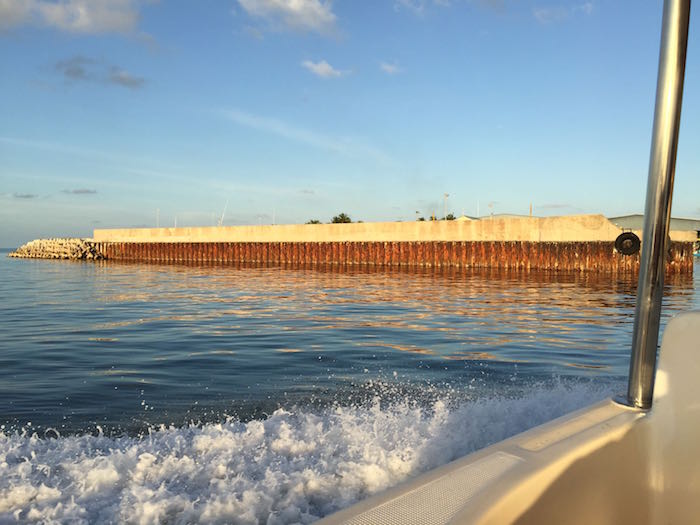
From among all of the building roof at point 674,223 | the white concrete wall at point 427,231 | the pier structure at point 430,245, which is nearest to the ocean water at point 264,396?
the pier structure at point 430,245

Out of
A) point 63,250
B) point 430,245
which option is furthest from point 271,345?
point 63,250

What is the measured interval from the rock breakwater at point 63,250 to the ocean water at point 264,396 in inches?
1697

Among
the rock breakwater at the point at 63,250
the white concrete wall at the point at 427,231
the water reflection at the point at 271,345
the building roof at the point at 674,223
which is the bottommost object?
the water reflection at the point at 271,345

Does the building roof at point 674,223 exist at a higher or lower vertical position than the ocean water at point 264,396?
higher

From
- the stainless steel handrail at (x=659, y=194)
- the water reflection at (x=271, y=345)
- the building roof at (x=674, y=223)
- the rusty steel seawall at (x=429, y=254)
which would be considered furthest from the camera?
the building roof at (x=674, y=223)

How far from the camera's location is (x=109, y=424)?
5.38 meters

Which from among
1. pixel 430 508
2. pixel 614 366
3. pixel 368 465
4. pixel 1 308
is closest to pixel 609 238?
pixel 614 366

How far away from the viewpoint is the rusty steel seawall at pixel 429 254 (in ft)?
103

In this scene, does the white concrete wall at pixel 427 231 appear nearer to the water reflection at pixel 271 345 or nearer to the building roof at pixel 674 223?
the water reflection at pixel 271 345

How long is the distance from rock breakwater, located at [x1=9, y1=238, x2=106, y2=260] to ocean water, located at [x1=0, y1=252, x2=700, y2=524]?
43100 millimetres

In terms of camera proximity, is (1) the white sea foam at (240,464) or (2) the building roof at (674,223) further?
(2) the building roof at (674,223)

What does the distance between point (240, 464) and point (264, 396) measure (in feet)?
7.43

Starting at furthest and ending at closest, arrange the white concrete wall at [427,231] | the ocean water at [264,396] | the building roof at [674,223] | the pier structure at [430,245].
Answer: the building roof at [674,223], the white concrete wall at [427,231], the pier structure at [430,245], the ocean water at [264,396]

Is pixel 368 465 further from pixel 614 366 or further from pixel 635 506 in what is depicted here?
pixel 614 366
